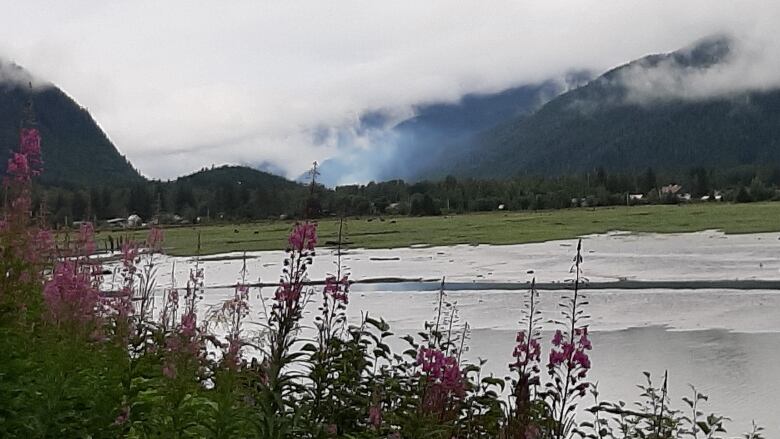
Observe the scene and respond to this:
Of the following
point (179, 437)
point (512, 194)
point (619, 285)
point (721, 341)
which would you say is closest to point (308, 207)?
point (179, 437)

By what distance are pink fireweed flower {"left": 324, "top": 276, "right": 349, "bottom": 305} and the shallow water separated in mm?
3045

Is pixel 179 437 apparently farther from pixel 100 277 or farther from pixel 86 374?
pixel 100 277

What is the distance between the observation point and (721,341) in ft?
54.6

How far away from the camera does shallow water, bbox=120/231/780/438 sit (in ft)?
41.8

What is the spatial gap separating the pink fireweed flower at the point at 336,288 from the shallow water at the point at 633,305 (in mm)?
3045

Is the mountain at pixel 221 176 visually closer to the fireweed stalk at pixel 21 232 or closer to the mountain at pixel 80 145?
the mountain at pixel 80 145

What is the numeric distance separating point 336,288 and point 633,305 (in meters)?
20.2

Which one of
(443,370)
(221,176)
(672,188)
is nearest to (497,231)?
(443,370)

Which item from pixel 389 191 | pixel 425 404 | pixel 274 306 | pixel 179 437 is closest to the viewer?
pixel 179 437

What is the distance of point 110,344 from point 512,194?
127 m

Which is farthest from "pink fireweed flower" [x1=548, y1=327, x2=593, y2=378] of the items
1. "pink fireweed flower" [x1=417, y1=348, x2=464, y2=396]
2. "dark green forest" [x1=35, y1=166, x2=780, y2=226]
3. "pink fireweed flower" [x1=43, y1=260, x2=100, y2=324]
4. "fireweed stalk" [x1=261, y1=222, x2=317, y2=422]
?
"dark green forest" [x1=35, y1=166, x2=780, y2=226]

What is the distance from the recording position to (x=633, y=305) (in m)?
23.4

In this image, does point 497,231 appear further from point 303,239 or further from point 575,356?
point 303,239

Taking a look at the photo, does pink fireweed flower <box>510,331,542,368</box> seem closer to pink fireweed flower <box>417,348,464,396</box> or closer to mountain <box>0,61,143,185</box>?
pink fireweed flower <box>417,348,464,396</box>
